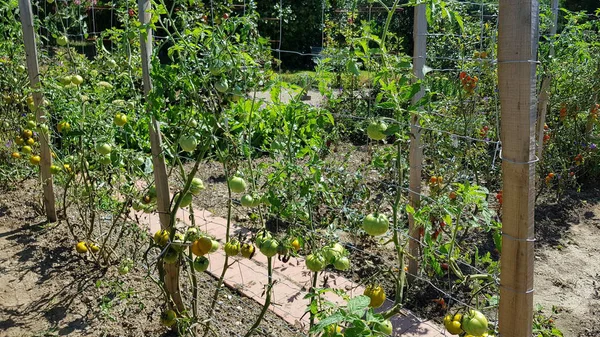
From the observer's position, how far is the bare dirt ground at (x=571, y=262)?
291 cm

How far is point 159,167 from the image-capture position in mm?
2287

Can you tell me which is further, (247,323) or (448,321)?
(247,323)

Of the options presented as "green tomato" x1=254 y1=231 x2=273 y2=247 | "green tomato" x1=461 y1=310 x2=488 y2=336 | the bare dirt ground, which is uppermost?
"green tomato" x1=254 y1=231 x2=273 y2=247

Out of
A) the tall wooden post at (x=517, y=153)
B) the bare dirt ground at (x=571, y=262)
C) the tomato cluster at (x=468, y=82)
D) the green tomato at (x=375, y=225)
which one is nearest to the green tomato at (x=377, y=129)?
the green tomato at (x=375, y=225)

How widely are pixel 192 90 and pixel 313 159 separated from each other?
498 mm

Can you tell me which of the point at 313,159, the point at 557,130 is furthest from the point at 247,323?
the point at 557,130

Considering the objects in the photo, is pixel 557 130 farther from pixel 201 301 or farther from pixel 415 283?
pixel 201 301

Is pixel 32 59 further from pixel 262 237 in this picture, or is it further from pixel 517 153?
pixel 517 153

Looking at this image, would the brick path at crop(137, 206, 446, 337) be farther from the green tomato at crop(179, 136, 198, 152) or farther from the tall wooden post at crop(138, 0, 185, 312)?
the green tomato at crop(179, 136, 198, 152)

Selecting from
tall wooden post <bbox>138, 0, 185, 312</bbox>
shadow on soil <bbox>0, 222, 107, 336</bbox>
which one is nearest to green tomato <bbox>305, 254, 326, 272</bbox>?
tall wooden post <bbox>138, 0, 185, 312</bbox>

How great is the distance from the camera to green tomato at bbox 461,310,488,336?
155cm

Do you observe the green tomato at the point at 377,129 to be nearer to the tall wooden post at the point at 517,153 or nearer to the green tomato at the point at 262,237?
the tall wooden post at the point at 517,153

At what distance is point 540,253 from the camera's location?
3598 millimetres

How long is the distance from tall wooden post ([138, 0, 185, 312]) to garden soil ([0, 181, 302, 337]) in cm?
12
